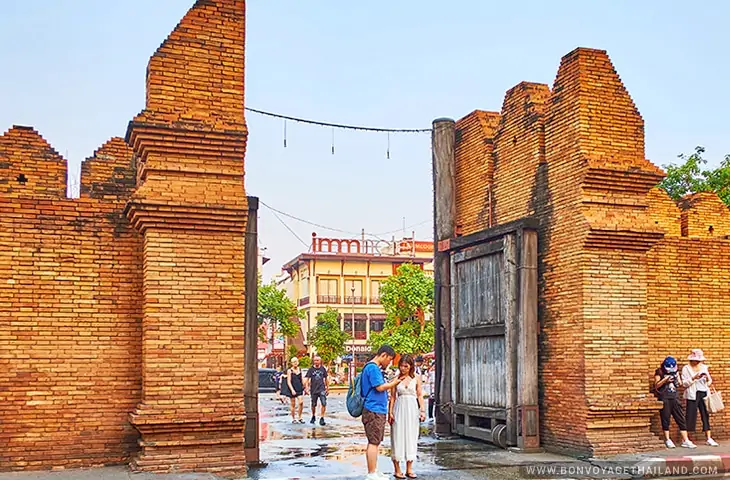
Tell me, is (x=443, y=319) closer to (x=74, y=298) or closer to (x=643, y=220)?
(x=643, y=220)

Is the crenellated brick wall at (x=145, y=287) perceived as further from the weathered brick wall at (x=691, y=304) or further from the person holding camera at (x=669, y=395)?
the weathered brick wall at (x=691, y=304)

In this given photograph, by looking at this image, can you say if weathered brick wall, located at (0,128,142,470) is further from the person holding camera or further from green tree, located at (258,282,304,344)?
green tree, located at (258,282,304,344)

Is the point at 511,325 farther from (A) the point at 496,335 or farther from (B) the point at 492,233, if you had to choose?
(B) the point at 492,233

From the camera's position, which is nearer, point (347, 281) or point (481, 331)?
point (481, 331)

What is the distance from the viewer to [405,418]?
10789 mm

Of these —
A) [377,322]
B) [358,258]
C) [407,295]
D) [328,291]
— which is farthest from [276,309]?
[377,322]

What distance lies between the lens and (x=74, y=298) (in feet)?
33.4

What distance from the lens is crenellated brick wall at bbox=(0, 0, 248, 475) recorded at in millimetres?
9844

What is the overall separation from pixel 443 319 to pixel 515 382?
2.70 m

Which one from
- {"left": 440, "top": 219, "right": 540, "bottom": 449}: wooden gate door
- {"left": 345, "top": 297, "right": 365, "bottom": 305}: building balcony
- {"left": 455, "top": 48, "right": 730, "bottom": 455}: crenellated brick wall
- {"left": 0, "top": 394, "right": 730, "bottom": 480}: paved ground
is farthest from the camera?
{"left": 345, "top": 297, "right": 365, "bottom": 305}: building balcony

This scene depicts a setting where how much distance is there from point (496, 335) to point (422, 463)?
2872 mm

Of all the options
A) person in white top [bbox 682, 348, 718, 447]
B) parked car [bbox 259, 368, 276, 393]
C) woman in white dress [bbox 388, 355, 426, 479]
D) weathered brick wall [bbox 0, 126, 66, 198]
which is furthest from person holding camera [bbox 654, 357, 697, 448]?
parked car [bbox 259, 368, 276, 393]

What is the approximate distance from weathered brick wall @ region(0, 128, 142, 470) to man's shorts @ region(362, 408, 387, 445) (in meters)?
2.84

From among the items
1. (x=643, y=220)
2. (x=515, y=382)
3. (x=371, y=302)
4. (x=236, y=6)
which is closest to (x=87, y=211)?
(x=236, y=6)
